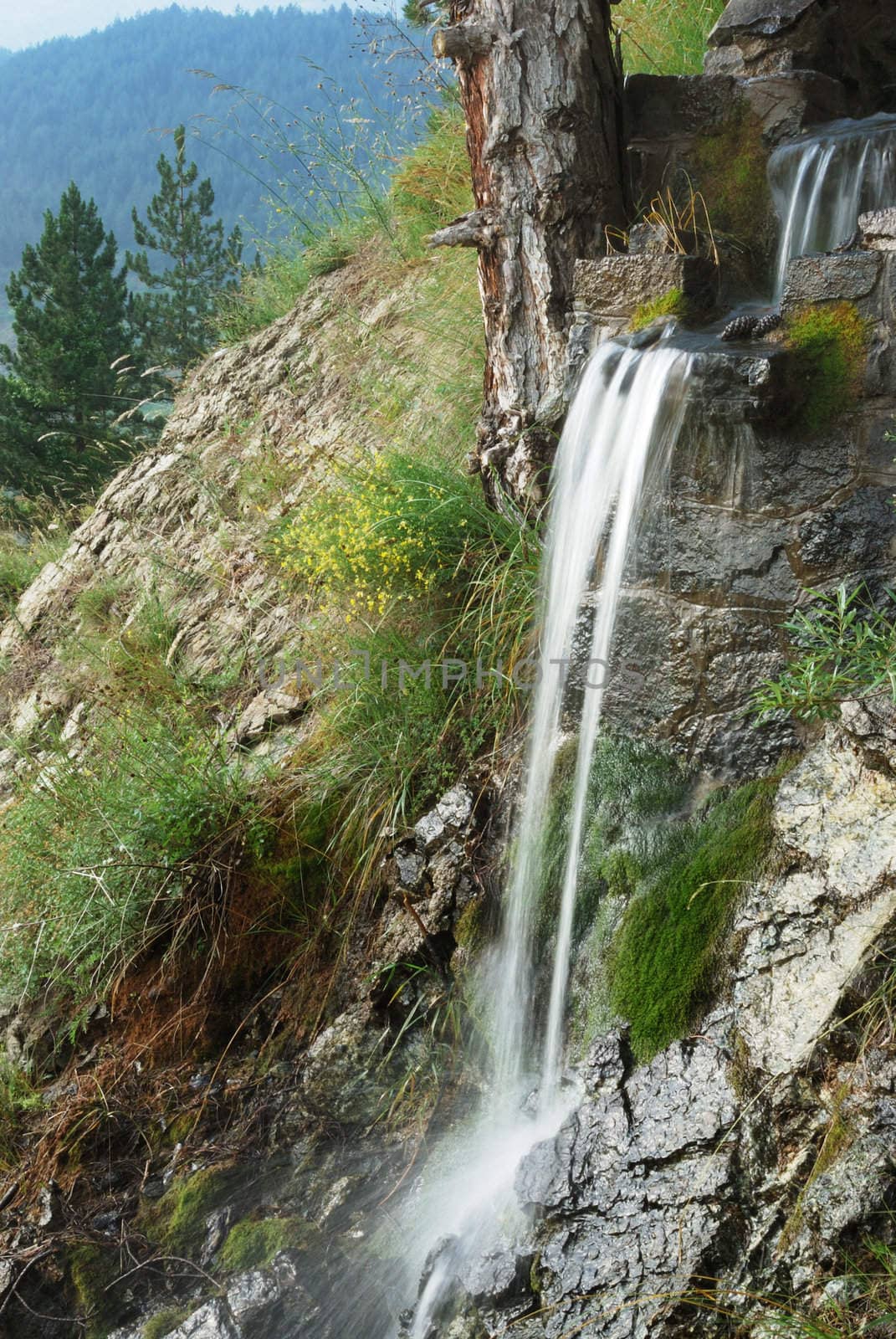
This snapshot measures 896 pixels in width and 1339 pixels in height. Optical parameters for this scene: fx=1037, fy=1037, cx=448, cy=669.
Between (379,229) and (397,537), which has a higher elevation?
(379,229)

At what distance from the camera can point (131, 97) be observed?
7519 cm

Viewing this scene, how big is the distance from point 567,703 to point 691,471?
82 centimetres

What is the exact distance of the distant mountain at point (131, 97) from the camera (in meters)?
69.2

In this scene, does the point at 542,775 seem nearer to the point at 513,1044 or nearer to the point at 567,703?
the point at 567,703

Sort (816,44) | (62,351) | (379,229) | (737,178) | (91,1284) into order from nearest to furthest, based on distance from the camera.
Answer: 1. (91,1284)
2. (737,178)
3. (816,44)
4. (379,229)
5. (62,351)

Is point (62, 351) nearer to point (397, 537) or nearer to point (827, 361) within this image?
point (397, 537)

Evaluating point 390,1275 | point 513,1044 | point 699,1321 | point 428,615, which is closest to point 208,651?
point 428,615

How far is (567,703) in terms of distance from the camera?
3305 mm

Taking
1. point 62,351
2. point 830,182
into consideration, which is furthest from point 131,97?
point 830,182

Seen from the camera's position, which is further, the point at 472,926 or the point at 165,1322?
the point at 472,926

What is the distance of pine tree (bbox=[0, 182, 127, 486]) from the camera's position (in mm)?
13227

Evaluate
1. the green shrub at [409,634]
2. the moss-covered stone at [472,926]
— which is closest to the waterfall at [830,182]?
the green shrub at [409,634]

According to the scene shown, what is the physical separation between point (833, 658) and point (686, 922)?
0.81m

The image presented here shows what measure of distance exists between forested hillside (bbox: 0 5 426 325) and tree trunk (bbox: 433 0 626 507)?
6428 centimetres
